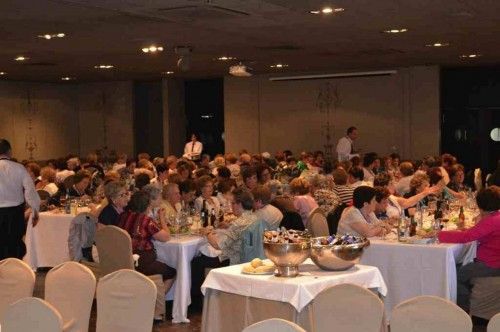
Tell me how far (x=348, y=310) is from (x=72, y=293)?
1691 millimetres

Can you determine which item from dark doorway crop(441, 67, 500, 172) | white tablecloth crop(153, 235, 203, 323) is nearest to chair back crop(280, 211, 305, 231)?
white tablecloth crop(153, 235, 203, 323)

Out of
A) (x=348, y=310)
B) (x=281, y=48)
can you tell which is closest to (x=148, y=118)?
(x=281, y=48)

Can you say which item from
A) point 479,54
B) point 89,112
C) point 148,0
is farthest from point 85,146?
point 148,0

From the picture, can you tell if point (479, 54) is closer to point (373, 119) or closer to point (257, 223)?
point (373, 119)

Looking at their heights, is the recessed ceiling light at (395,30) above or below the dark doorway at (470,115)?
above

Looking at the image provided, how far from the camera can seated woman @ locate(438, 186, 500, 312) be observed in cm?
680

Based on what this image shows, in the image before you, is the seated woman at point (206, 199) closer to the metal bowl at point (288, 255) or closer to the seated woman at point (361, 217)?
the seated woman at point (361, 217)

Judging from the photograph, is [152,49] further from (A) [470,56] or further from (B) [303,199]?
(A) [470,56]

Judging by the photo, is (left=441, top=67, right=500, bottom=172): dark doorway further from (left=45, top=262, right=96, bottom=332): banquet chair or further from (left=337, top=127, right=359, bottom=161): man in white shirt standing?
(left=45, top=262, right=96, bottom=332): banquet chair

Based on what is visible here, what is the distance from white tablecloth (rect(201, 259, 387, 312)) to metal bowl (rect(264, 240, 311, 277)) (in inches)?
2.6

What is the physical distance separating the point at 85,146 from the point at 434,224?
1846 cm

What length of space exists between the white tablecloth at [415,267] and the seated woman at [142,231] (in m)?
1.84

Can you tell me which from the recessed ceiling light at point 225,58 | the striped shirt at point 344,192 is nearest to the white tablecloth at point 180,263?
the striped shirt at point 344,192

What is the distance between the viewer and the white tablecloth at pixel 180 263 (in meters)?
7.64
